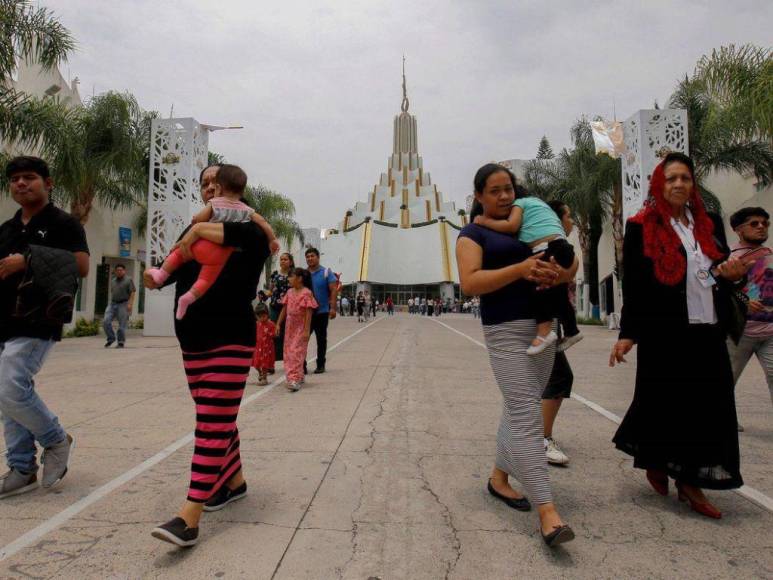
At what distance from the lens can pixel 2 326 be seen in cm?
288

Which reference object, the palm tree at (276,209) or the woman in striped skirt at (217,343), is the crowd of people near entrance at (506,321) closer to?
the woman in striped skirt at (217,343)

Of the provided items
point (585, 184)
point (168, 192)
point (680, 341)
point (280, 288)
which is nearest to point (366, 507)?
point (680, 341)

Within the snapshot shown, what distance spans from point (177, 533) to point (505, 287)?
178 cm

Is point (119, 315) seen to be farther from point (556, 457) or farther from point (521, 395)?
point (521, 395)

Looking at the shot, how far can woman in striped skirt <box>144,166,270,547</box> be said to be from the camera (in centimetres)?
247

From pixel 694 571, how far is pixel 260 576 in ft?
5.54

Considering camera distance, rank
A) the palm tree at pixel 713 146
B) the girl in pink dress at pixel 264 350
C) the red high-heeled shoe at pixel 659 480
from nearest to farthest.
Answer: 1. the red high-heeled shoe at pixel 659 480
2. the girl in pink dress at pixel 264 350
3. the palm tree at pixel 713 146

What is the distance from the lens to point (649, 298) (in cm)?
294

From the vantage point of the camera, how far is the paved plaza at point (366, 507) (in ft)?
7.34

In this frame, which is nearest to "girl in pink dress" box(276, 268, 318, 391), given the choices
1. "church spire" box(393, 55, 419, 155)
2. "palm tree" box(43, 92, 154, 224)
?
"palm tree" box(43, 92, 154, 224)

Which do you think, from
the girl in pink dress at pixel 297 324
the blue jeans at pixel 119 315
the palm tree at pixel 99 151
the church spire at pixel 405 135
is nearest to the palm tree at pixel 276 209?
the palm tree at pixel 99 151

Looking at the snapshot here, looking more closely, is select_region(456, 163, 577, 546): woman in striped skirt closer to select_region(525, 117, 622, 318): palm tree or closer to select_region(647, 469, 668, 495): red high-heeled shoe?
select_region(647, 469, 668, 495): red high-heeled shoe

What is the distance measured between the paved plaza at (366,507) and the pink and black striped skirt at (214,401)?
318 mm

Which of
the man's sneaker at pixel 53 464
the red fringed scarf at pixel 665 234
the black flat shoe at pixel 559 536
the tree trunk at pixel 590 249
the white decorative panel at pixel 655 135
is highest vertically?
the white decorative panel at pixel 655 135
